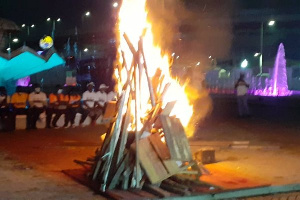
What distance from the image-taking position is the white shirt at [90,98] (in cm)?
1589

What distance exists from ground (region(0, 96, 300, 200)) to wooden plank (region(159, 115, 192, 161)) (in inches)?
53.9

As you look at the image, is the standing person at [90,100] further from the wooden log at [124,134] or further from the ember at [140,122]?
the wooden log at [124,134]

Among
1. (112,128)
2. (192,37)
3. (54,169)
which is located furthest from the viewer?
(192,37)

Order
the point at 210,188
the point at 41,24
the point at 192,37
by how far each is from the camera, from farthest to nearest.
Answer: the point at 41,24, the point at 192,37, the point at 210,188

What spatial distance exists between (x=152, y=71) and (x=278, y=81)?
112 ft

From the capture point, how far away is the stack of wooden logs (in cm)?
731

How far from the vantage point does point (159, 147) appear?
7.56 m

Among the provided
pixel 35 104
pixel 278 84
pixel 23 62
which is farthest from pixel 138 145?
pixel 278 84

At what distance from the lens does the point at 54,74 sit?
28125 millimetres

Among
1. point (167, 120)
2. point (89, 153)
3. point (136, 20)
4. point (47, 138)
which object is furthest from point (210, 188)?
point (47, 138)

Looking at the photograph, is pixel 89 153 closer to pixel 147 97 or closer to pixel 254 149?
pixel 147 97

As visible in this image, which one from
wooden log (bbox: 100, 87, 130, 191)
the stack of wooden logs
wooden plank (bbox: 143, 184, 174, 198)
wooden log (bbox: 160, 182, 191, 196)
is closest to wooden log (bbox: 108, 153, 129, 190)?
the stack of wooden logs

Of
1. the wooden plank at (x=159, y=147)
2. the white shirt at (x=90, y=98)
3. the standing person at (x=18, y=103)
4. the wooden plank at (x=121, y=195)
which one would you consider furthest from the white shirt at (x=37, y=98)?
the wooden plank at (x=121, y=195)

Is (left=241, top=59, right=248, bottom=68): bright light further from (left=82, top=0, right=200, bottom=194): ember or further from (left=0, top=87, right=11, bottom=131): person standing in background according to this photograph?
(left=82, top=0, right=200, bottom=194): ember
